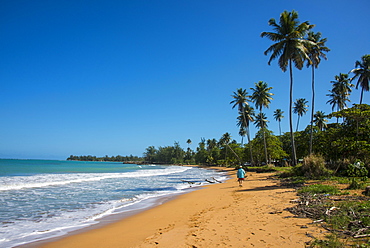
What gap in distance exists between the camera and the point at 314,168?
16.3 m

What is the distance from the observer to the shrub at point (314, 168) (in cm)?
1573

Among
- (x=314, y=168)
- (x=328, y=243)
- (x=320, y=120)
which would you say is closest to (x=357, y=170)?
(x=314, y=168)

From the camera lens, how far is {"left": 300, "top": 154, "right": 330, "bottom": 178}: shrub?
1573cm

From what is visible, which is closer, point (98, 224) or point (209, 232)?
point (209, 232)

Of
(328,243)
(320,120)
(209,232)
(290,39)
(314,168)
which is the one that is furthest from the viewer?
(320,120)

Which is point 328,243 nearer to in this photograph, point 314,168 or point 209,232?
point 209,232

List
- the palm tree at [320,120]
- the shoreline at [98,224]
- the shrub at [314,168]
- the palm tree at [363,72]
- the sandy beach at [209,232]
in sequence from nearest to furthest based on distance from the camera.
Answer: the sandy beach at [209,232], the shoreline at [98,224], the shrub at [314,168], the palm tree at [363,72], the palm tree at [320,120]

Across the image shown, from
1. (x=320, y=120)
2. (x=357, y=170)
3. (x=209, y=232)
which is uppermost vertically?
(x=320, y=120)

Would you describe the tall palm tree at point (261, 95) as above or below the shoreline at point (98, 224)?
above

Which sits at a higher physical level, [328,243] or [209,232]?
[328,243]

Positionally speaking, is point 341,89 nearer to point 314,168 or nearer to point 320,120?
point 320,120

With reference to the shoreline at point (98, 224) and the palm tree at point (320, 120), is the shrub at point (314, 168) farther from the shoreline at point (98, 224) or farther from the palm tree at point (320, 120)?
the palm tree at point (320, 120)

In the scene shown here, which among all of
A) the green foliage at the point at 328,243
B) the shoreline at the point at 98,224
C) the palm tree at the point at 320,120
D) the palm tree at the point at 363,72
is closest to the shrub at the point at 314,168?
the shoreline at the point at 98,224

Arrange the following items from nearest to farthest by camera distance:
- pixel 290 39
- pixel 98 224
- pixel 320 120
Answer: pixel 98 224, pixel 290 39, pixel 320 120
